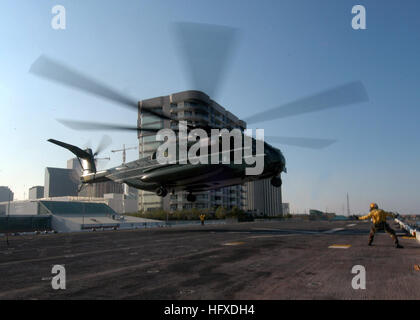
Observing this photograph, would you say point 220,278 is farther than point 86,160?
No

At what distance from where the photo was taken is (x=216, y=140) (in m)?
22.3

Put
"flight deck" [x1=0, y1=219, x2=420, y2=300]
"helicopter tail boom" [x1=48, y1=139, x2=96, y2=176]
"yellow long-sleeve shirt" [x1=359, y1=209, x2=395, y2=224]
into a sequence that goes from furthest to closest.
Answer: "helicopter tail boom" [x1=48, y1=139, x2=96, y2=176]
"yellow long-sleeve shirt" [x1=359, y1=209, x2=395, y2=224]
"flight deck" [x1=0, y1=219, x2=420, y2=300]

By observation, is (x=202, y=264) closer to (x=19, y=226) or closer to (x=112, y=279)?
(x=112, y=279)

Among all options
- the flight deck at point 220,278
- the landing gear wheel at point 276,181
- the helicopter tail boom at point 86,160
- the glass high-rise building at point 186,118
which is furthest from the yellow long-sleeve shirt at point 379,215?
the glass high-rise building at point 186,118

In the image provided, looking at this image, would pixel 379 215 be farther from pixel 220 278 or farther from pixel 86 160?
pixel 86 160

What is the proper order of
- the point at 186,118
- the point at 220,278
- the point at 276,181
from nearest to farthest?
the point at 220,278
the point at 276,181
the point at 186,118

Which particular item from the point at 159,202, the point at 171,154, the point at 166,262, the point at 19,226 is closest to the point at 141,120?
the point at 159,202

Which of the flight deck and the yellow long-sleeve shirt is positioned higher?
the yellow long-sleeve shirt

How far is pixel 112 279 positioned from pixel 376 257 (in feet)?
31.8

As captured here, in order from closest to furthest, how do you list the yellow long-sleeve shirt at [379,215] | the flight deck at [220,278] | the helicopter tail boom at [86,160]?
the flight deck at [220,278], the yellow long-sleeve shirt at [379,215], the helicopter tail boom at [86,160]

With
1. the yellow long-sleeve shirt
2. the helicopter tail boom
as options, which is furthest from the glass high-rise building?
the yellow long-sleeve shirt

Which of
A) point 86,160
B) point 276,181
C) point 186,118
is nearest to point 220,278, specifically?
point 276,181

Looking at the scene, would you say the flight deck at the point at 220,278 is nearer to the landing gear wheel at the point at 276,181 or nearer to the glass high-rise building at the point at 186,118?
the landing gear wheel at the point at 276,181

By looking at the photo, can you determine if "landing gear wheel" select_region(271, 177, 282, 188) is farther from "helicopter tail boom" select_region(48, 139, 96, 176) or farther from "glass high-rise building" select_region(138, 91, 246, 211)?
"glass high-rise building" select_region(138, 91, 246, 211)
